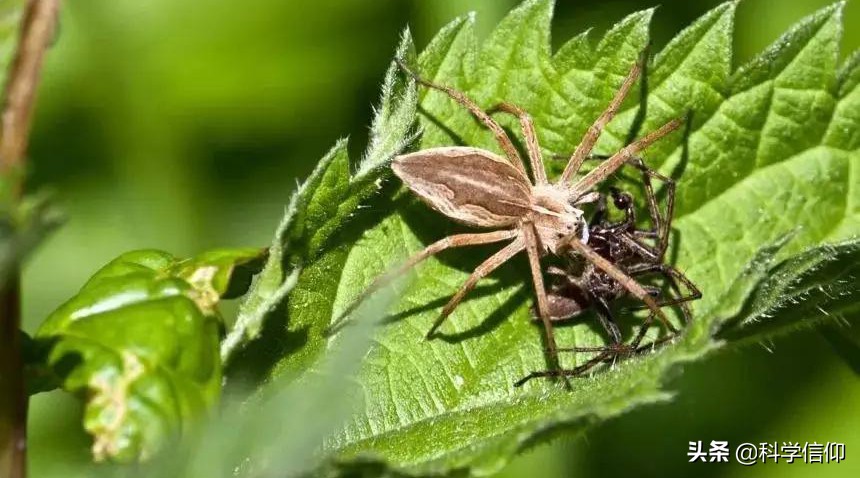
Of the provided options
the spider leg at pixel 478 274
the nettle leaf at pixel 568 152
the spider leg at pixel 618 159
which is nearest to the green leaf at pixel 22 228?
the nettle leaf at pixel 568 152

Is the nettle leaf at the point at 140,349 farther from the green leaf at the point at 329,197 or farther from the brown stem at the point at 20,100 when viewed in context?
the brown stem at the point at 20,100

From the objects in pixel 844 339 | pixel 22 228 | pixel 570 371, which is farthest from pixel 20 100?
pixel 844 339

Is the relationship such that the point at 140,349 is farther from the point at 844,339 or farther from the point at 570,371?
the point at 844,339

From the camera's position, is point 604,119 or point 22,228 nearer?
point 22,228

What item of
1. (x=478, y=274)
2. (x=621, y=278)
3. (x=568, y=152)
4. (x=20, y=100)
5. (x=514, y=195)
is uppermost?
(x=20, y=100)

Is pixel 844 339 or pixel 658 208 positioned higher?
pixel 658 208

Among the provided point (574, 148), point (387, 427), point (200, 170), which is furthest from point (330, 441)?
point (200, 170)

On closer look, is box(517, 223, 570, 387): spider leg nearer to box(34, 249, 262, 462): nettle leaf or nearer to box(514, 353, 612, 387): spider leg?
box(514, 353, 612, 387): spider leg

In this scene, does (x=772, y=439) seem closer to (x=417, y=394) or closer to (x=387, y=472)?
(x=417, y=394)
